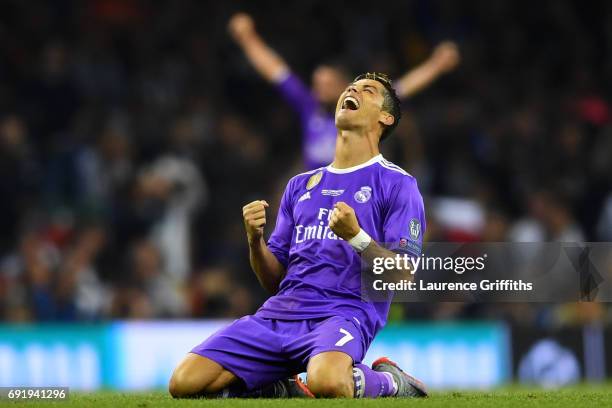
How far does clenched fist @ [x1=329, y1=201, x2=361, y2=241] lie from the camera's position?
5.46m

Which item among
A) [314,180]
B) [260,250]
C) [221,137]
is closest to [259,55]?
[221,137]

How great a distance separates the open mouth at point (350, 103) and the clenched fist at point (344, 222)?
0.75 meters

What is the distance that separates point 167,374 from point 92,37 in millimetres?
4551

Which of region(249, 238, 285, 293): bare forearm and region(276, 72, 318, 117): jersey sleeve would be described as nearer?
region(249, 238, 285, 293): bare forearm

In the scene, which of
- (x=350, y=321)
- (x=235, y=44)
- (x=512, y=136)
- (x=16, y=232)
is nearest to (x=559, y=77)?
(x=512, y=136)

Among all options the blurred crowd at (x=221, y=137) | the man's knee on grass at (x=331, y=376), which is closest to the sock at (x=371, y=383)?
the man's knee on grass at (x=331, y=376)

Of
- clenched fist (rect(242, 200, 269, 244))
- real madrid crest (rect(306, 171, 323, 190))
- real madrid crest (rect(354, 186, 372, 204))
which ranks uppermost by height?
real madrid crest (rect(306, 171, 323, 190))

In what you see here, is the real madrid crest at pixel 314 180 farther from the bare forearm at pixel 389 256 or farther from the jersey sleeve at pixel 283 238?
the bare forearm at pixel 389 256

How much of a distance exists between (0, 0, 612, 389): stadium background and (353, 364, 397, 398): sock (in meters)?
4.68

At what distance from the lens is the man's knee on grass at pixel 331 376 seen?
5465mm

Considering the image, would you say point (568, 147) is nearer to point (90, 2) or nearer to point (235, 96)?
point (235, 96)

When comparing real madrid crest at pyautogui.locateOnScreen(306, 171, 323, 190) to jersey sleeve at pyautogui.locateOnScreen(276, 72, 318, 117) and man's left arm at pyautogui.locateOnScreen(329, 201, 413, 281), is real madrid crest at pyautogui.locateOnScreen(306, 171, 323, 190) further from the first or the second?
jersey sleeve at pyautogui.locateOnScreen(276, 72, 318, 117)

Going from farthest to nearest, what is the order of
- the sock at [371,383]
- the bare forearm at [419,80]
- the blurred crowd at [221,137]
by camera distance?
the blurred crowd at [221,137], the bare forearm at [419,80], the sock at [371,383]

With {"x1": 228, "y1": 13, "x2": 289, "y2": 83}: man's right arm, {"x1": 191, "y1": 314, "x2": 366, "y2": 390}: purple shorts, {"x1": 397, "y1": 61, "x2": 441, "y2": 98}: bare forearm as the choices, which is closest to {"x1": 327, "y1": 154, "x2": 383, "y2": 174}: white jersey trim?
{"x1": 191, "y1": 314, "x2": 366, "y2": 390}: purple shorts
